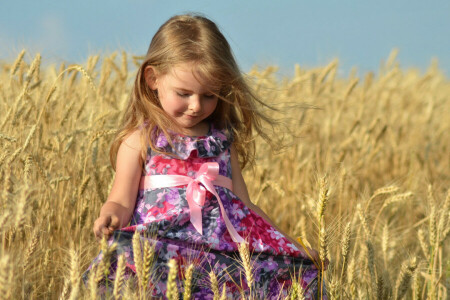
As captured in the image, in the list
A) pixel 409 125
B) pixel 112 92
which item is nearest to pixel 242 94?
pixel 112 92

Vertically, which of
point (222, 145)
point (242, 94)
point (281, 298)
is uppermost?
point (242, 94)

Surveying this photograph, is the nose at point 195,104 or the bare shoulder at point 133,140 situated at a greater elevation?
the nose at point 195,104

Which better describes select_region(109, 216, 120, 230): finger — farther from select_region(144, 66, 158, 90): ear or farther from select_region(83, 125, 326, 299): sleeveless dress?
select_region(144, 66, 158, 90): ear

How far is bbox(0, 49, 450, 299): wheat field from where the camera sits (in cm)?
175

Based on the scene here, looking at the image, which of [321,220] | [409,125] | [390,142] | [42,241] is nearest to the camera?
[321,220]

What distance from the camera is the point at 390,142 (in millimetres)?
4316

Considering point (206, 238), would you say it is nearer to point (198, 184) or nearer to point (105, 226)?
point (198, 184)

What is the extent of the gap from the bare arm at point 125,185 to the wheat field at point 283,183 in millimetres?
176

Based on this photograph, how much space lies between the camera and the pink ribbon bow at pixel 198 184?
189cm

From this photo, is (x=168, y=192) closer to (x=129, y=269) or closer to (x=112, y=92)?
(x=129, y=269)

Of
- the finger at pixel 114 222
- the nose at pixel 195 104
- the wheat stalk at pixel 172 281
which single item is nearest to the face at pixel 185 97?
the nose at pixel 195 104

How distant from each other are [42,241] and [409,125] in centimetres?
375

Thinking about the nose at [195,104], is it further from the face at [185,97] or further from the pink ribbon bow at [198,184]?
the pink ribbon bow at [198,184]

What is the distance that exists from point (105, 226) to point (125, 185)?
0.69ft
